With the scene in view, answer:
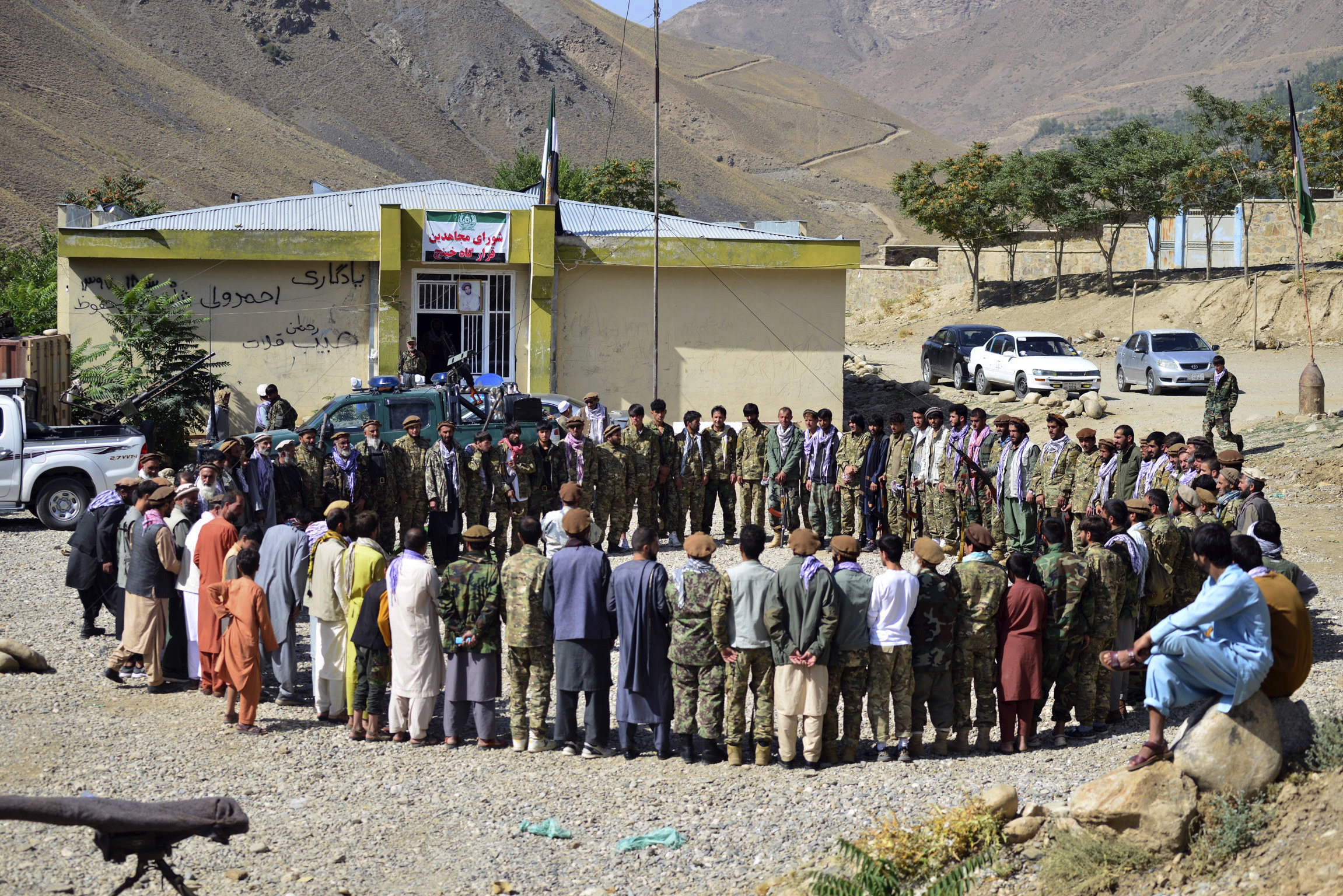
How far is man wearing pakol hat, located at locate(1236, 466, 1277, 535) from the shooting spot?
32.0ft

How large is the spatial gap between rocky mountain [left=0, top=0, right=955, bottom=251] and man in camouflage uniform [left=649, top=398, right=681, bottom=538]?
45020 mm

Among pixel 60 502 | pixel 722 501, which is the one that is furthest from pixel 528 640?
pixel 60 502

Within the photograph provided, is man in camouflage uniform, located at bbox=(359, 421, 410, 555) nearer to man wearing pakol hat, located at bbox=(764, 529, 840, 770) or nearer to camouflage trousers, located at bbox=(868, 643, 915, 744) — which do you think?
man wearing pakol hat, located at bbox=(764, 529, 840, 770)

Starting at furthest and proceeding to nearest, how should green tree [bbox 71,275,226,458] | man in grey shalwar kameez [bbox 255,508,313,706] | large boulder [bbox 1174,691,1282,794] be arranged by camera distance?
green tree [bbox 71,275,226,458], man in grey shalwar kameez [bbox 255,508,313,706], large boulder [bbox 1174,691,1282,794]

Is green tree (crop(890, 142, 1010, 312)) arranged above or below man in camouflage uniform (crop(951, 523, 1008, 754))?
above

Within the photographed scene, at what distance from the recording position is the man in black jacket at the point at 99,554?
1037 centimetres

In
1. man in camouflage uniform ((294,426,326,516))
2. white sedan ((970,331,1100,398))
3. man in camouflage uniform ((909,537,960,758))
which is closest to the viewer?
man in camouflage uniform ((909,537,960,758))

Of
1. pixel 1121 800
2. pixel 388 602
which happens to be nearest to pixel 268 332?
pixel 388 602

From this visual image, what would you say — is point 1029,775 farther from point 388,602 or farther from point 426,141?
point 426,141

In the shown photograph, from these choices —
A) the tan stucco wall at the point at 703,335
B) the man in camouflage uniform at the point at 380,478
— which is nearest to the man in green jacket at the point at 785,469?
the man in camouflage uniform at the point at 380,478

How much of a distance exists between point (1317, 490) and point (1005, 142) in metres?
165

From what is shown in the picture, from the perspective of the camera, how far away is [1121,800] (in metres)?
6.18

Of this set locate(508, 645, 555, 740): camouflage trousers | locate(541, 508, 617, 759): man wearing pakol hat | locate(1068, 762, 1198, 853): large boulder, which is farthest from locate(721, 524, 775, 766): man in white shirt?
locate(1068, 762, 1198, 853): large boulder

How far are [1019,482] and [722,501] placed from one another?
3.68 m
